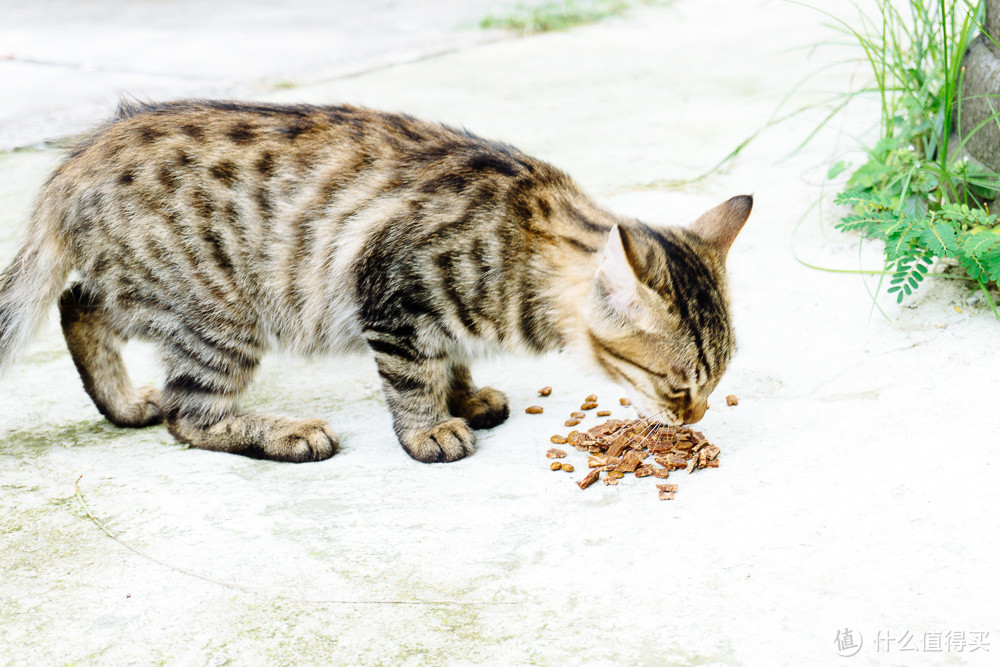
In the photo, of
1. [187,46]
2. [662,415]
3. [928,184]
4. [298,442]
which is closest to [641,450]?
[662,415]

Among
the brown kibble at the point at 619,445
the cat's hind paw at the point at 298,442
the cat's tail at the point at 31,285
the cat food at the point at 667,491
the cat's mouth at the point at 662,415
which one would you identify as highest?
the cat's tail at the point at 31,285

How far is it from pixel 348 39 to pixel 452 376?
556 centimetres

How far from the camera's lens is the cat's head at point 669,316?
2631 millimetres

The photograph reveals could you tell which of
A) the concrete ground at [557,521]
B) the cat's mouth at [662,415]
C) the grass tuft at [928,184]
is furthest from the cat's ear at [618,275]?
the grass tuft at [928,184]

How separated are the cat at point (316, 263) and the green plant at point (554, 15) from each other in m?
5.51

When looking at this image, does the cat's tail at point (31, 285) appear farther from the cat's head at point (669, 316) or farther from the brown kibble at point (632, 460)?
the brown kibble at point (632, 460)

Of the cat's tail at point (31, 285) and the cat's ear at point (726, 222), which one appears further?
the cat's tail at point (31, 285)

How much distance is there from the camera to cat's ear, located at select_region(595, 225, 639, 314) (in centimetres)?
242

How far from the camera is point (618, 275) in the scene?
2.54 m

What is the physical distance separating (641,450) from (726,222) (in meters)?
0.75

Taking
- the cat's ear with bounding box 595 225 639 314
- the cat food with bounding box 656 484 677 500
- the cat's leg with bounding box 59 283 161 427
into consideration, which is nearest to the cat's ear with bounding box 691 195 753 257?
the cat's ear with bounding box 595 225 639 314

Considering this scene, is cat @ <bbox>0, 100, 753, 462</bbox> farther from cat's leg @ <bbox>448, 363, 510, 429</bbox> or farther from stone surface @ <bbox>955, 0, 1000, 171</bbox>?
stone surface @ <bbox>955, 0, 1000, 171</bbox>

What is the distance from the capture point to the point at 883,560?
Answer: 2.26 metres

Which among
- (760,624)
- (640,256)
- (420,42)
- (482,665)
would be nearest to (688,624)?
(760,624)
